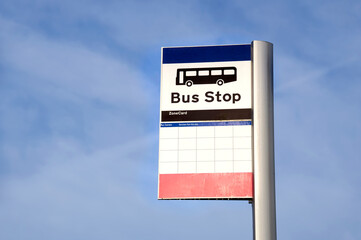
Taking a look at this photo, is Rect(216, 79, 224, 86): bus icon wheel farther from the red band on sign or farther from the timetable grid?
the red band on sign

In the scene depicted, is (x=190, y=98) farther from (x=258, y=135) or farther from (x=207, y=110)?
(x=258, y=135)

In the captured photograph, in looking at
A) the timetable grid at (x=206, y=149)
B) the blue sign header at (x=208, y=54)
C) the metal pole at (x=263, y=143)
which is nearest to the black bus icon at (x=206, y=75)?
the blue sign header at (x=208, y=54)

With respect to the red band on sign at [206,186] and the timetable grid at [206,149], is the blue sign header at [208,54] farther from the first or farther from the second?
the red band on sign at [206,186]

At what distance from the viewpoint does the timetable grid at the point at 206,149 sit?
1117 inches

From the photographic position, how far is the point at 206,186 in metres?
28.3

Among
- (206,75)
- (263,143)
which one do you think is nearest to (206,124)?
(206,75)

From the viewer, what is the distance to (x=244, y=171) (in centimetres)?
2814

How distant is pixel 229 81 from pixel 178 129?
293cm

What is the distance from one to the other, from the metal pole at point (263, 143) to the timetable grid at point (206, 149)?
44 cm

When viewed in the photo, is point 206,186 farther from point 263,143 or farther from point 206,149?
point 263,143

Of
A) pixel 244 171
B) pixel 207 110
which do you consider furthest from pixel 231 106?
pixel 244 171

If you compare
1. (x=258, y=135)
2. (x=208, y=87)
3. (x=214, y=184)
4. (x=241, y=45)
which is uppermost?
(x=241, y=45)

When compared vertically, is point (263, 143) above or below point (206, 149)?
above

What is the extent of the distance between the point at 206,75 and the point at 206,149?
3199mm
